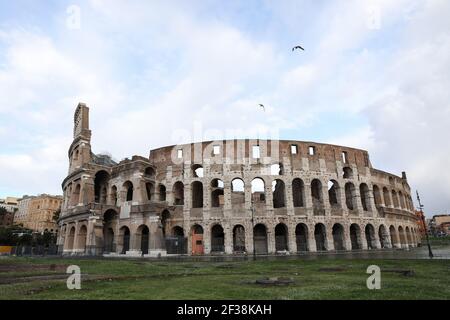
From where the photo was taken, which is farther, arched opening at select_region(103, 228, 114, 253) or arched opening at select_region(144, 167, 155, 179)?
arched opening at select_region(144, 167, 155, 179)

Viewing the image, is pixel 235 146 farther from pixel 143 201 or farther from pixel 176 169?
pixel 143 201

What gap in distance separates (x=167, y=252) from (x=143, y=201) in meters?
6.02

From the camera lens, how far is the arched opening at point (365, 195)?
3884cm

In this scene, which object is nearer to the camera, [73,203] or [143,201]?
[143,201]

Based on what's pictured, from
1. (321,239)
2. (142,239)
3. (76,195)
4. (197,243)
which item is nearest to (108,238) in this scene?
(142,239)

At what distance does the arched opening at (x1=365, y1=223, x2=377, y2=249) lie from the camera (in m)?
37.5

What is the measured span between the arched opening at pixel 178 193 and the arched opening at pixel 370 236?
76.3 feet

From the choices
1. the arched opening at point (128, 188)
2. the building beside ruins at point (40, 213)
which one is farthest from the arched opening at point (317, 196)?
the building beside ruins at point (40, 213)

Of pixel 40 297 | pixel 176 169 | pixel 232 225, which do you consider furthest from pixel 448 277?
pixel 176 169

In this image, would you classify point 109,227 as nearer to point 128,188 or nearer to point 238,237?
point 128,188

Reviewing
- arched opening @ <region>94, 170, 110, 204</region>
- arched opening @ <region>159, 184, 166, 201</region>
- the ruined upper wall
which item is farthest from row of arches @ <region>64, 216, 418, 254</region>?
the ruined upper wall

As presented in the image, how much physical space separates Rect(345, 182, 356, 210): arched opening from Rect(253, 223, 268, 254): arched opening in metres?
11.5

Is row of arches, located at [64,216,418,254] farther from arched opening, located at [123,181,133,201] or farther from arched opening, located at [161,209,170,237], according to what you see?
arched opening, located at [123,181,133,201]
